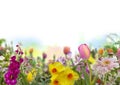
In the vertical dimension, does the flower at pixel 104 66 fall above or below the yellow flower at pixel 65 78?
above

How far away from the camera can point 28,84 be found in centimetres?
169

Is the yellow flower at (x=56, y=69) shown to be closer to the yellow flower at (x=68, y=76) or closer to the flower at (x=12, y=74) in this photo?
the yellow flower at (x=68, y=76)

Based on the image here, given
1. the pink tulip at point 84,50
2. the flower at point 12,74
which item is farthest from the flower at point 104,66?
the flower at point 12,74

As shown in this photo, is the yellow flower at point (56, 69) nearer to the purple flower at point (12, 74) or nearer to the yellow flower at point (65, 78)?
the yellow flower at point (65, 78)

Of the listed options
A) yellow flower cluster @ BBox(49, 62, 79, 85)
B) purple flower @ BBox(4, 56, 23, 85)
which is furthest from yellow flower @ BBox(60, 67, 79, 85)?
purple flower @ BBox(4, 56, 23, 85)

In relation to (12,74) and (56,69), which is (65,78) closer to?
(56,69)

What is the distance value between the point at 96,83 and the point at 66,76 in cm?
15

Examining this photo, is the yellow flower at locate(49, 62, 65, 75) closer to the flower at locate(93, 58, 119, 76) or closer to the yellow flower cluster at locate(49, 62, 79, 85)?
the yellow flower cluster at locate(49, 62, 79, 85)

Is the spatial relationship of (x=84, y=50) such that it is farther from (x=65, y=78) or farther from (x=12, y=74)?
(x=12, y=74)

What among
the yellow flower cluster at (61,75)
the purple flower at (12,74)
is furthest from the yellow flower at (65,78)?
the purple flower at (12,74)

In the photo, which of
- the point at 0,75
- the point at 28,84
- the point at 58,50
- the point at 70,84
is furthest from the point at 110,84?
the point at 58,50

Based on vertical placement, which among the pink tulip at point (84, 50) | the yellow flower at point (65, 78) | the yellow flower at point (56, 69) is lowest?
the yellow flower at point (65, 78)

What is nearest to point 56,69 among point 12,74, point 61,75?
point 61,75

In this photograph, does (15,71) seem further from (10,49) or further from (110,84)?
(10,49)
